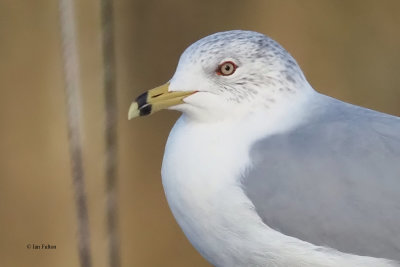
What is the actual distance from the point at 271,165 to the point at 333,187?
0.07 m

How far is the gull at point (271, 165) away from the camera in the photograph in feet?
2.88

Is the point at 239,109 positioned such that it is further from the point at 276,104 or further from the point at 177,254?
the point at 177,254

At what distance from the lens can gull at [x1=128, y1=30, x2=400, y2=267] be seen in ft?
2.88

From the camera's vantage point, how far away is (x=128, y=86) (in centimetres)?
166

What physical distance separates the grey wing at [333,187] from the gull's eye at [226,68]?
9 centimetres

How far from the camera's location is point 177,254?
1.80 metres

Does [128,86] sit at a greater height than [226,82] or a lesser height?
lesser

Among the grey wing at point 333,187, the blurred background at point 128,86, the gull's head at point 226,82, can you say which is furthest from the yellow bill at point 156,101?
the blurred background at point 128,86

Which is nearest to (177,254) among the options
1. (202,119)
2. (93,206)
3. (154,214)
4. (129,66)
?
(154,214)

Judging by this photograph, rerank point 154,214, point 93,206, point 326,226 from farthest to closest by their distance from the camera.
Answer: point 154,214
point 93,206
point 326,226

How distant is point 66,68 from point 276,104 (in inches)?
9.9

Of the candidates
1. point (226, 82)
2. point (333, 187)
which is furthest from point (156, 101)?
point (333, 187)

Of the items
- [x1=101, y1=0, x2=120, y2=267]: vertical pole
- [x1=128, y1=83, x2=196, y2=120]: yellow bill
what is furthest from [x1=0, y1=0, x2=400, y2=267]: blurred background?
[x1=128, y1=83, x2=196, y2=120]: yellow bill

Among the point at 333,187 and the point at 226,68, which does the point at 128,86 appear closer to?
the point at 226,68
